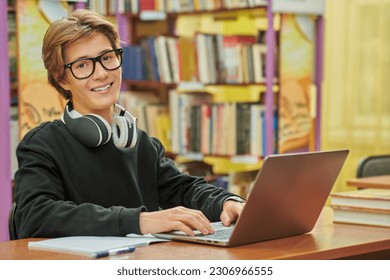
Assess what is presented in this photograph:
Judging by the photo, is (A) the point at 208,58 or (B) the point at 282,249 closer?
(B) the point at 282,249

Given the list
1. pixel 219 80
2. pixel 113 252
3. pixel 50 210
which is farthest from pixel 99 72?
pixel 219 80

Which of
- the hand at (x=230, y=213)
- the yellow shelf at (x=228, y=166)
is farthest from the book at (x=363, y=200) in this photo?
the yellow shelf at (x=228, y=166)

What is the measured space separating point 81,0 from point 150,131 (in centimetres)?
200

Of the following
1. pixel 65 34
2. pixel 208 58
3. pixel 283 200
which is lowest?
pixel 283 200

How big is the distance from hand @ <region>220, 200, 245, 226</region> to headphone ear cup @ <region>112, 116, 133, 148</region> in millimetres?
332

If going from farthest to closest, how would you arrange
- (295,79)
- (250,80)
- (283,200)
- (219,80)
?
(219,80) → (250,80) → (295,79) → (283,200)

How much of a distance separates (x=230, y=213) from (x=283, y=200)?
0.27 m

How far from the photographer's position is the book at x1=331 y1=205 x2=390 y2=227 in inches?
88.5

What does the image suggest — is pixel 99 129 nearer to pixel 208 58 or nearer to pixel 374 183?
pixel 374 183

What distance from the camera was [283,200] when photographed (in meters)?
1.96

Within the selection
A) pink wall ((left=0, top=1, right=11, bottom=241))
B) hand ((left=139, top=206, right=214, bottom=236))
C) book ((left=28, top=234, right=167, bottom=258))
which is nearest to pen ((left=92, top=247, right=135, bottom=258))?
book ((left=28, top=234, right=167, bottom=258))

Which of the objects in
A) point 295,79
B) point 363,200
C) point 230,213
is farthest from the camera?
point 295,79
